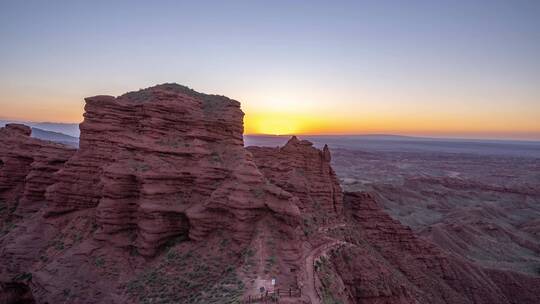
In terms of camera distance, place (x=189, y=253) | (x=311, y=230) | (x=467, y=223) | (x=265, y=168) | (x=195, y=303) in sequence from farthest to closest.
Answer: (x=467, y=223) → (x=265, y=168) → (x=311, y=230) → (x=189, y=253) → (x=195, y=303)

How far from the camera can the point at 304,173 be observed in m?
45.6

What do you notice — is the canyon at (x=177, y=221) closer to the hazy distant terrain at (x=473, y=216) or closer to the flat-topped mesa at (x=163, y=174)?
the flat-topped mesa at (x=163, y=174)

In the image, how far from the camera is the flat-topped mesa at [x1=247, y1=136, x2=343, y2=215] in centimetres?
4309

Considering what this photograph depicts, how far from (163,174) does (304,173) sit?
772 inches

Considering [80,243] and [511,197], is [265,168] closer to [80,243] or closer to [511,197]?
[80,243]

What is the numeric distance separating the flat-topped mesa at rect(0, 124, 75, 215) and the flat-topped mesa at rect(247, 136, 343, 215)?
22204 millimetres

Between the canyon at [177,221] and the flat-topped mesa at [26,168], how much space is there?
0.13 meters

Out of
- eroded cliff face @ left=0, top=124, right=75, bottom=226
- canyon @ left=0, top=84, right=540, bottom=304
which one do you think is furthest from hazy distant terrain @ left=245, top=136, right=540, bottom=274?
eroded cliff face @ left=0, top=124, right=75, bottom=226

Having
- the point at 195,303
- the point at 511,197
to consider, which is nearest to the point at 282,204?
the point at 195,303

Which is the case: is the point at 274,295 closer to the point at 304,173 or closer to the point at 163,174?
the point at 163,174

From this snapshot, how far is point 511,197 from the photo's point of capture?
13388 cm

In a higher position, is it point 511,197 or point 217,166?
point 217,166

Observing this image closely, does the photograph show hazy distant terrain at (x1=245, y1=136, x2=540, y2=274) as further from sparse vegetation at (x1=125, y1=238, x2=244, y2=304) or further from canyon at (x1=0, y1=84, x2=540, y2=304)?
sparse vegetation at (x1=125, y1=238, x2=244, y2=304)

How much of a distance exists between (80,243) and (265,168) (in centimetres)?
2117
